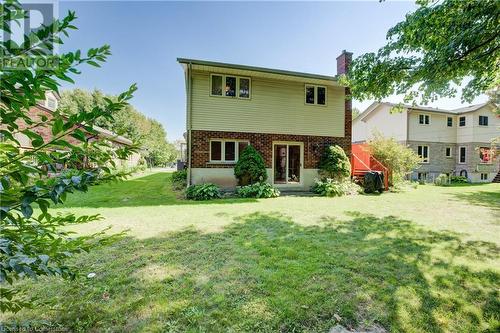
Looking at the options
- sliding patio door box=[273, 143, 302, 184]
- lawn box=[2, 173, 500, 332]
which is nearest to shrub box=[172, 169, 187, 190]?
sliding patio door box=[273, 143, 302, 184]

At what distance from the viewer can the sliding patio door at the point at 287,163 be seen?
498 inches

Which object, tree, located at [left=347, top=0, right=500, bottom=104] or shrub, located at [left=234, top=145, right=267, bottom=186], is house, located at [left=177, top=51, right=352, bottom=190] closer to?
shrub, located at [left=234, top=145, right=267, bottom=186]

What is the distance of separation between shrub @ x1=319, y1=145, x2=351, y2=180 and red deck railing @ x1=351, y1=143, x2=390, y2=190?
1716 mm

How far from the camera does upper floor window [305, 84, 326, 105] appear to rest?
12484 millimetres

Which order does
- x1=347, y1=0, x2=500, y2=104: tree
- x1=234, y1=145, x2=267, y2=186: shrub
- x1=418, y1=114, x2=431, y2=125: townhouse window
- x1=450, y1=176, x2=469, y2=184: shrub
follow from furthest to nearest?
x1=418, y1=114, x2=431, y2=125: townhouse window < x1=450, y1=176, x2=469, y2=184: shrub < x1=234, y1=145, x2=267, y2=186: shrub < x1=347, y1=0, x2=500, y2=104: tree

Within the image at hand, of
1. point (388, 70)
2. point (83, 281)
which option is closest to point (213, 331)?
point (83, 281)

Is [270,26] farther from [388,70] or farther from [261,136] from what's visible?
[388,70]

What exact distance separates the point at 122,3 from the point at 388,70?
9321 mm

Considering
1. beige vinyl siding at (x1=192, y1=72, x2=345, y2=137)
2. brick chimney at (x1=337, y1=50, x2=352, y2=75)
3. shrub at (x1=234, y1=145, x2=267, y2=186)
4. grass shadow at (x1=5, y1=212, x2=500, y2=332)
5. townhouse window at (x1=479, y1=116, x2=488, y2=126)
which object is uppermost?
brick chimney at (x1=337, y1=50, x2=352, y2=75)

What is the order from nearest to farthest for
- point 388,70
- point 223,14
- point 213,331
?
point 213,331 → point 388,70 → point 223,14

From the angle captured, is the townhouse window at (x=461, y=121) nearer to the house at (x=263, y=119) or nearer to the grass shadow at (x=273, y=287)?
the house at (x=263, y=119)

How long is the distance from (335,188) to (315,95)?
4944 mm

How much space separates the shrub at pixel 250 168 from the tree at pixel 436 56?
4.79 m

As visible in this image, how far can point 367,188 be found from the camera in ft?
40.4
